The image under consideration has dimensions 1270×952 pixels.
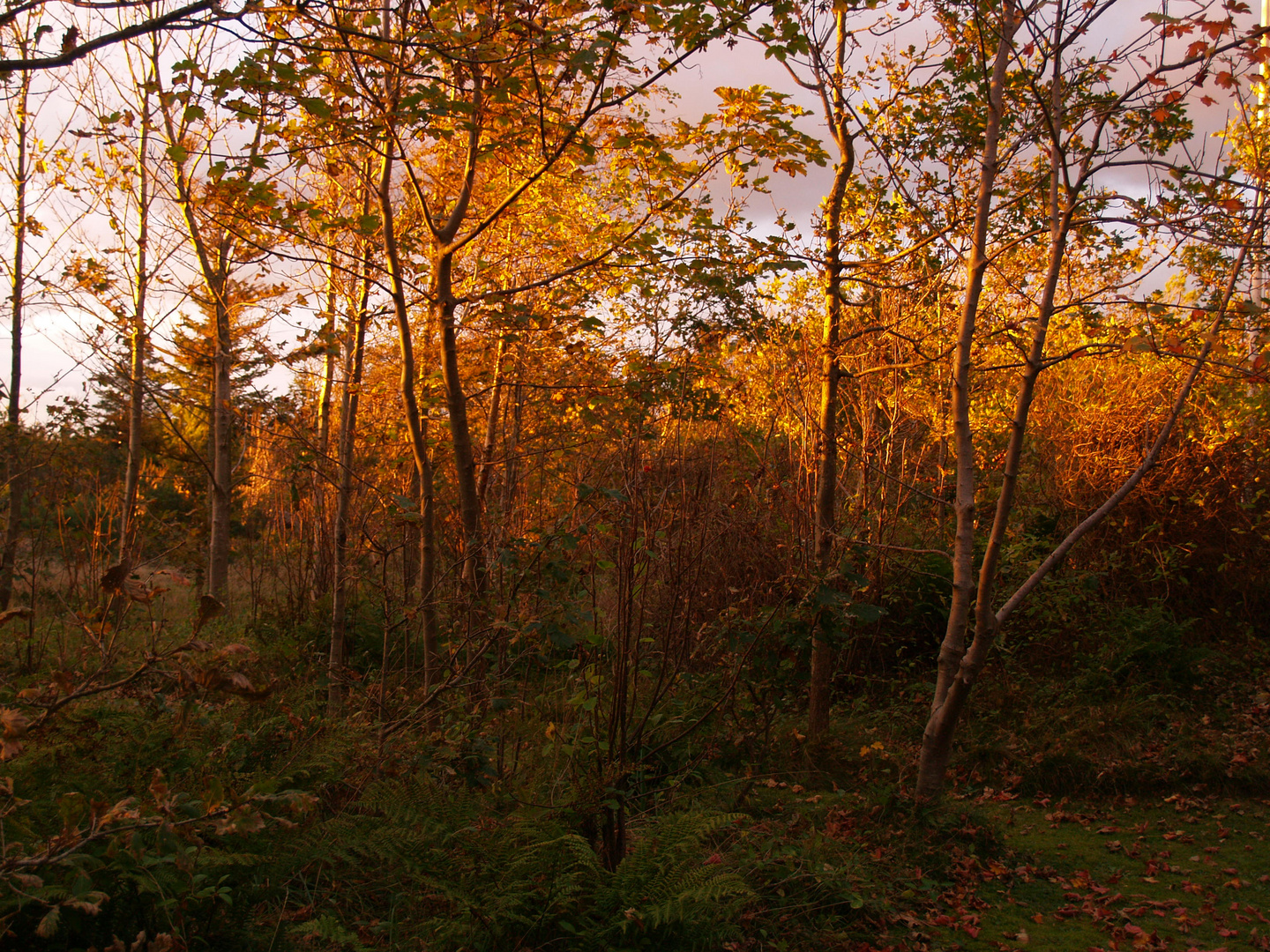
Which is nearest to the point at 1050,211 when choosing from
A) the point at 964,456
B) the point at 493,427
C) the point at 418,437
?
the point at 964,456

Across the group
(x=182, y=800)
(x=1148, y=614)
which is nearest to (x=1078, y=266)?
(x=1148, y=614)

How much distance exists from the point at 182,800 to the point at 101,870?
0.31 m

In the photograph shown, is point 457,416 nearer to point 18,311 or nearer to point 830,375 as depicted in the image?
point 830,375

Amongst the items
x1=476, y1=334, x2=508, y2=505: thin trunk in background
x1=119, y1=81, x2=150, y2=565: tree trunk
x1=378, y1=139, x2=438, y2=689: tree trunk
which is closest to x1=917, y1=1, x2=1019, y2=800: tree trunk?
x1=378, y1=139, x2=438, y2=689: tree trunk

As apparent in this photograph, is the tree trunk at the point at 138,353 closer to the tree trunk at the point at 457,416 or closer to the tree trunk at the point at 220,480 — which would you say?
the tree trunk at the point at 220,480

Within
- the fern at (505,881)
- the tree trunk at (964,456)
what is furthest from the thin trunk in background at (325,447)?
the tree trunk at (964,456)

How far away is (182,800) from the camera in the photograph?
2539mm

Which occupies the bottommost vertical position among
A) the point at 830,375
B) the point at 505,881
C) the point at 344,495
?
the point at 505,881

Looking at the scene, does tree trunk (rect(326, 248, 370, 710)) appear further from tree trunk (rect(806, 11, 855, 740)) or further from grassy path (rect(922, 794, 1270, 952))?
grassy path (rect(922, 794, 1270, 952))

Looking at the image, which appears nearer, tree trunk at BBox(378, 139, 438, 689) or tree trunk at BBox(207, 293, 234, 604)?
tree trunk at BBox(378, 139, 438, 689)

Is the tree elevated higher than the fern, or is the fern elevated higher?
the tree

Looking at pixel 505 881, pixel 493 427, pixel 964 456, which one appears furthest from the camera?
pixel 493 427

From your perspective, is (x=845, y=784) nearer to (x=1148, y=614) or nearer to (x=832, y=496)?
(x=832, y=496)

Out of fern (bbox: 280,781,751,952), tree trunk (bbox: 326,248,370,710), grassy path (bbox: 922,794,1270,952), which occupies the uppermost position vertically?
tree trunk (bbox: 326,248,370,710)
